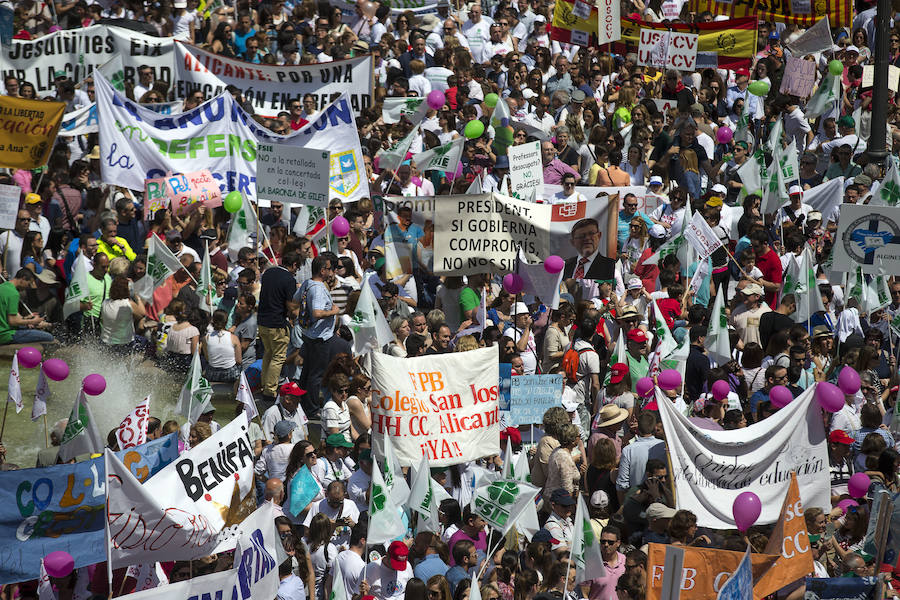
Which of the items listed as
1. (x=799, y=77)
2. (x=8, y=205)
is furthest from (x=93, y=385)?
(x=799, y=77)

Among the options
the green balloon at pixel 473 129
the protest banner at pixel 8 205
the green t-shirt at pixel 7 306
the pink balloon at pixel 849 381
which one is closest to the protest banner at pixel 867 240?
the pink balloon at pixel 849 381

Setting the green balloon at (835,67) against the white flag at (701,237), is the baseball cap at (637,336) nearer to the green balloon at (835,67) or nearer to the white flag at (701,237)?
the white flag at (701,237)

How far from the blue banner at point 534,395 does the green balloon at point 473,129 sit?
6.09 metres

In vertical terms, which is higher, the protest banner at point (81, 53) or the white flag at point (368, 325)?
the protest banner at point (81, 53)

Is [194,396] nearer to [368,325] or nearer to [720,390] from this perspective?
[368,325]

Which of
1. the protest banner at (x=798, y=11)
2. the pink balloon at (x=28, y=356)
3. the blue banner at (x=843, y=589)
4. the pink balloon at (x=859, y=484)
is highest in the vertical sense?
the protest banner at (x=798, y=11)

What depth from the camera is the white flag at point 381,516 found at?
1155cm

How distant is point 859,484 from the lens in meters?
12.4

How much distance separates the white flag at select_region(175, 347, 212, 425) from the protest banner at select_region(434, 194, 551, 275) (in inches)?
121

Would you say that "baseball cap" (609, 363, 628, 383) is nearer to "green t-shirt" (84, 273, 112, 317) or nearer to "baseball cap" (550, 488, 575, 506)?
"baseball cap" (550, 488, 575, 506)

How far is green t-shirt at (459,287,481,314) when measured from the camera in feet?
50.6

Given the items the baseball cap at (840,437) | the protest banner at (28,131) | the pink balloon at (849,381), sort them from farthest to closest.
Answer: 1. the protest banner at (28,131)
2. the pink balloon at (849,381)
3. the baseball cap at (840,437)

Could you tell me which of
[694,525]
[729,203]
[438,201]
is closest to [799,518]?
[694,525]

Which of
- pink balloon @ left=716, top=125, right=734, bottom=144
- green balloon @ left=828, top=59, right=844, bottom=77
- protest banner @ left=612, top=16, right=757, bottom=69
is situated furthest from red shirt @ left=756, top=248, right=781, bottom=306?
protest banner @ left=612, top=16, right=757, bottom=69
